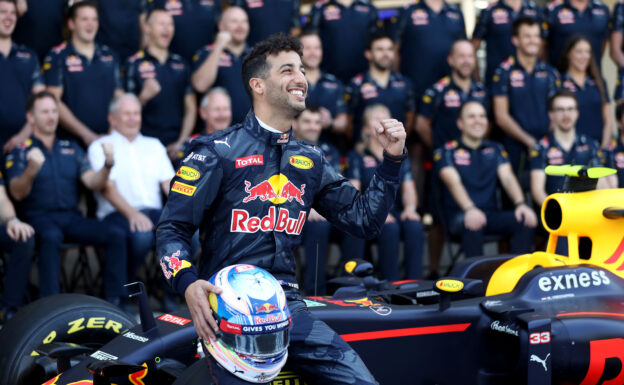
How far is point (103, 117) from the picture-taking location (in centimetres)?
707

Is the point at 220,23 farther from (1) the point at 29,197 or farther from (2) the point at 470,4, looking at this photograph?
(2) the point at 470,4

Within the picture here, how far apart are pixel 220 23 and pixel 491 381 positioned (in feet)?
15.9

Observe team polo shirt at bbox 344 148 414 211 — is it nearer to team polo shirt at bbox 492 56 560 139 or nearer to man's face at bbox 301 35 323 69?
man's face at bbox 301 35 323 69

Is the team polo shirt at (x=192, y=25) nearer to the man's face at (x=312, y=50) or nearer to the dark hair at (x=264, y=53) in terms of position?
the man's face at (x=312, y=50)

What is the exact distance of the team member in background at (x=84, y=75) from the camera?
23.0 ft

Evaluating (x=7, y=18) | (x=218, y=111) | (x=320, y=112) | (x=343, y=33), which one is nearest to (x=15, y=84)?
(x=7, y=18)

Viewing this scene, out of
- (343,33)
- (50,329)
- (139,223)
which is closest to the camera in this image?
(50,329)

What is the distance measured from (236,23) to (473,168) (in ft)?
7.88

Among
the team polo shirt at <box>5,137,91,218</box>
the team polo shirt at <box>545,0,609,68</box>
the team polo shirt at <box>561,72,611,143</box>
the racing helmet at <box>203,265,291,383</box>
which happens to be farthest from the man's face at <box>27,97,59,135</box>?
the team polo shirt at <box>545,0,609,68</box>

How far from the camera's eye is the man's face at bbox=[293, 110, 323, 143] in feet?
22.5

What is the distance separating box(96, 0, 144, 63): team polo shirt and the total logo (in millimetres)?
4982

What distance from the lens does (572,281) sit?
3961mm

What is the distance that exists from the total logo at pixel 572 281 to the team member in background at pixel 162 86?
158 inches

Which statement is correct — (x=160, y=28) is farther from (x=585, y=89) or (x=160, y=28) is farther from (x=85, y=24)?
(x=585, y=89)
